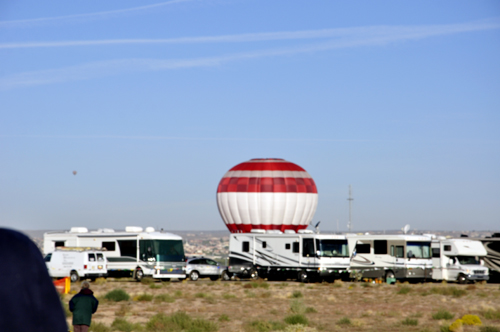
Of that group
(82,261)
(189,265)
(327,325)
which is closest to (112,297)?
(82,261)

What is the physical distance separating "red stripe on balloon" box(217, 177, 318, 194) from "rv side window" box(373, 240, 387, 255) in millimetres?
23049

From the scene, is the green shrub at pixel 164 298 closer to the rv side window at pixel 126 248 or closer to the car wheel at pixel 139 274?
the car wheel at pixel 139 274

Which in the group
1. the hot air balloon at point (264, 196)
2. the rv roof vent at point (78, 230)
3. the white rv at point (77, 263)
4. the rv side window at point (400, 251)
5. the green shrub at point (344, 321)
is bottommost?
the green shrub at point (344, 321)

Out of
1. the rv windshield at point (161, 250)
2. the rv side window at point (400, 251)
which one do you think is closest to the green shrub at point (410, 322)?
the rv side window at point (400, 251)

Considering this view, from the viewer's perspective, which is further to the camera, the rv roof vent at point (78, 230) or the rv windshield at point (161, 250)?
the rv roof vent at point (78, 230)

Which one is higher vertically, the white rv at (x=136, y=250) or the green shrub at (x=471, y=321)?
the white rv at (x=136, y=250)

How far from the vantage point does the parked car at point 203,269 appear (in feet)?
149

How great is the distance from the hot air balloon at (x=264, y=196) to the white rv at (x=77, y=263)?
25.8 metres

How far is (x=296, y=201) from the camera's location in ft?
213

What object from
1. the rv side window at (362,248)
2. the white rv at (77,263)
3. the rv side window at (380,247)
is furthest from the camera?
the rv side window at (362,248)

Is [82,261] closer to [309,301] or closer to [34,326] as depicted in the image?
[309,301]

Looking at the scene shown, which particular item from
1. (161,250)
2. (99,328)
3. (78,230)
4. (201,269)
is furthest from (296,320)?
(201,269)

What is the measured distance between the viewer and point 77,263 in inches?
1542

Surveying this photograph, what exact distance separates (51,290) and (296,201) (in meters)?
63.7
